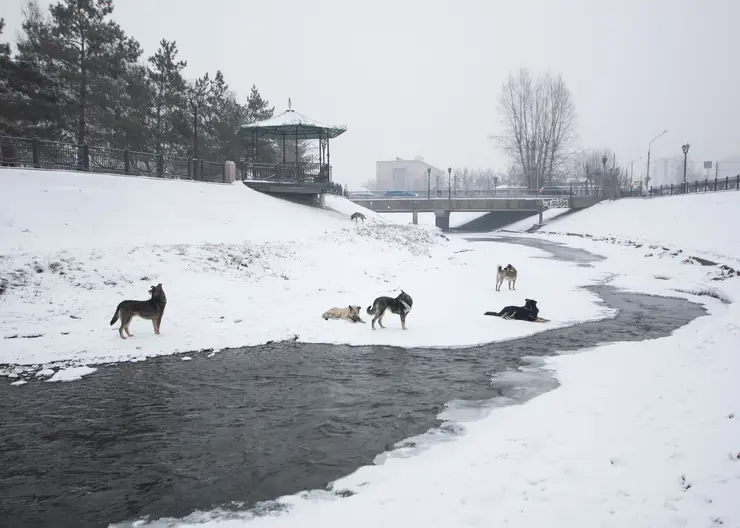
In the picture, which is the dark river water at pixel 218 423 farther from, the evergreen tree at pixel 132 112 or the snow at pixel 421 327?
the evergreen tree at pixel 132 112

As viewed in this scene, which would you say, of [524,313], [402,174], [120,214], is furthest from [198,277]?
[402,174]

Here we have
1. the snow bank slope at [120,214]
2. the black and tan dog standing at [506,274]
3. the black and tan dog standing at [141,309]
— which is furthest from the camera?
the black and tan dog standing at [506,274]

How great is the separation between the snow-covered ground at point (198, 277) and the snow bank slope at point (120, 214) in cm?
8

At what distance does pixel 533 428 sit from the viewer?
663 centimetres

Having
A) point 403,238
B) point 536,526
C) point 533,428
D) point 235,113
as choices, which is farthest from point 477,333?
point 235,113

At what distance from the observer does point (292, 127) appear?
115 feet

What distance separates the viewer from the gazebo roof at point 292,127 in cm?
3409

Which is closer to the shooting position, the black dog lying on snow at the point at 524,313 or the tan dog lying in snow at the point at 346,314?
the tan dog lying in snow at the point at 346,314

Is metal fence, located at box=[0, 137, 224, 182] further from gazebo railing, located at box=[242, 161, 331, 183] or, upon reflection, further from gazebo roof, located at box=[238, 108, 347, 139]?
gazebo roof, located at box=[238, 108, 347, 139]

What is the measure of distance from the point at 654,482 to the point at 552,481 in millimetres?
1025

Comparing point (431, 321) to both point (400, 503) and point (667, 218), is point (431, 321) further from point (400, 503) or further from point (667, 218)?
point (667, 218)

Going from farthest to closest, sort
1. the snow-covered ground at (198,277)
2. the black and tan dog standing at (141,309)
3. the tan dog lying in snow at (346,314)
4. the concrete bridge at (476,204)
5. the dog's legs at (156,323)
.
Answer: the concrete bridge at (476,204), the tan dog lying in snow at (346,314), the snow-covered ground at (198,277), the dog's legs at (156,323), the black and tan dog standing at (141,309)

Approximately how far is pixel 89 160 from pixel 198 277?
1327 centimetres

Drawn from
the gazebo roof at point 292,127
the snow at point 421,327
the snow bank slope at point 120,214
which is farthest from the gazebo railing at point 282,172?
the snow bank slope at point 120,214
